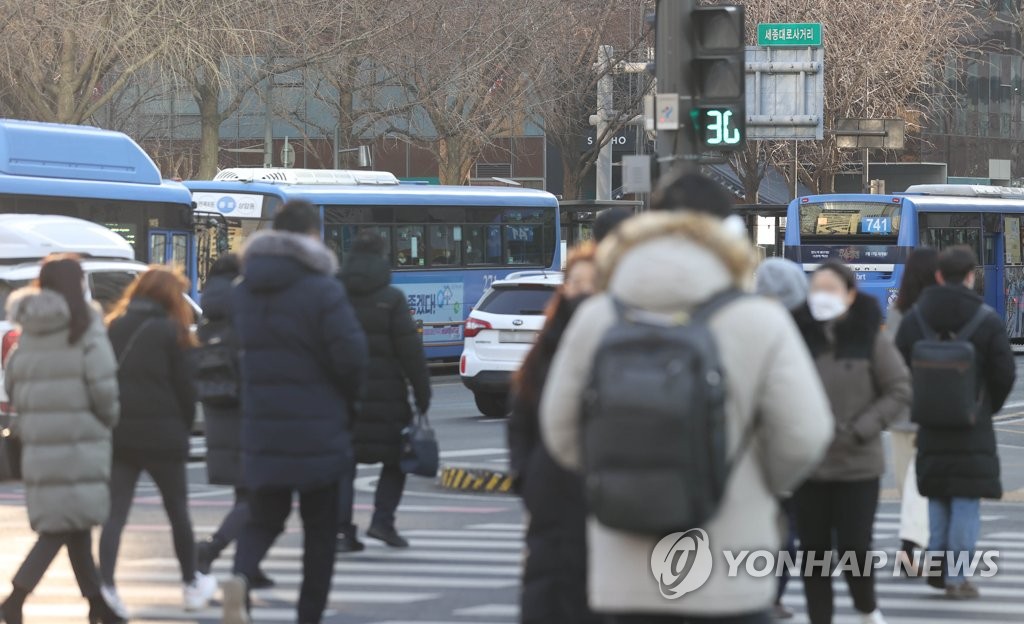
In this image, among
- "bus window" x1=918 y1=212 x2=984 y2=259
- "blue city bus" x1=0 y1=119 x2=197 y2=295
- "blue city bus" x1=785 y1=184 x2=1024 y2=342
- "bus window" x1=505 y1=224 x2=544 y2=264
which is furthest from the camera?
"bus window" x1=918 y1=212 x2=984 y2=259

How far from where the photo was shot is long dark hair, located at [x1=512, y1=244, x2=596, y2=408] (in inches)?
244

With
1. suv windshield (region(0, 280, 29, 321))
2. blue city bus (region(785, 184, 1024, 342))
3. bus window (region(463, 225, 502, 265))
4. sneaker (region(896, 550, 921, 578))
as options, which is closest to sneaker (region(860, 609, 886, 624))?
sneaker (region(896, 550, 921, 578))

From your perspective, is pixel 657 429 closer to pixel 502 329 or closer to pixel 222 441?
pixel 222 441

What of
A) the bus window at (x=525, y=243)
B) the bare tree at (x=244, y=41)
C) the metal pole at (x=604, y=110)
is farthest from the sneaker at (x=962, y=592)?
the metal pole at (x=604, y=110)

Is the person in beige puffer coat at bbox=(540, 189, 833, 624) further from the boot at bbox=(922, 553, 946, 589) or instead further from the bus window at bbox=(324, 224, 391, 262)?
the bus window at bbox=(324, 224, 391, 262)

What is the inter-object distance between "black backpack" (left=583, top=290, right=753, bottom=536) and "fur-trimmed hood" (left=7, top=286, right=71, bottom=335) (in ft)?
13.7

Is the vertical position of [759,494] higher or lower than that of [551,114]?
lower

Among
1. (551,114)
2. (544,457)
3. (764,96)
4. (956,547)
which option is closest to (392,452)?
(956,547)

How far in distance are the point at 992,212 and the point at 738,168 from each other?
12.6 metres

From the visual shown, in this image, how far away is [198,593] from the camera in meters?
8.71

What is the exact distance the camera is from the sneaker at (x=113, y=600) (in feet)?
27.1

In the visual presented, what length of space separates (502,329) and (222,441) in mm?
11317

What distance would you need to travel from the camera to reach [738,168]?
4809 cm

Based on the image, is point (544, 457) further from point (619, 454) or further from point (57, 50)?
point (57, 50)
